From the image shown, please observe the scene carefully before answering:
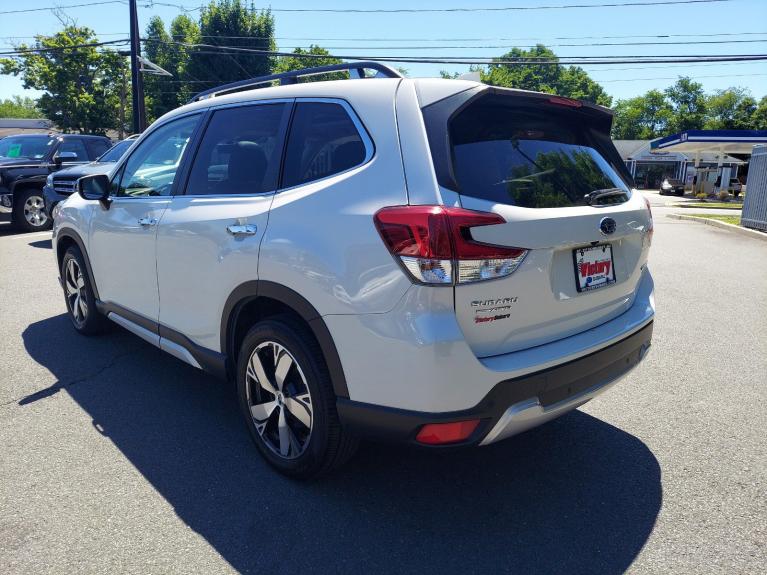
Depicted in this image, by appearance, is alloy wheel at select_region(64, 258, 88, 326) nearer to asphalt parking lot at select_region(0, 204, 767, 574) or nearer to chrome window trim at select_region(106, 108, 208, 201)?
asphalt parking lot at select_region(0, 204, 767, 574)

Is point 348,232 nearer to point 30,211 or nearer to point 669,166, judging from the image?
point 30,211

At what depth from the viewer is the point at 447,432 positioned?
2.28 meters

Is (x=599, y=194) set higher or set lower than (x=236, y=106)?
lower

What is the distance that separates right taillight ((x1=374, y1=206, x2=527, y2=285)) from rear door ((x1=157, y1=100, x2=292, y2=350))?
86 centimetres

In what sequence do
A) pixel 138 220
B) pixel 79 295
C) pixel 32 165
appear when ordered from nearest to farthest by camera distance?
pixel 138 220
pixel 79 295
pixel 32 165

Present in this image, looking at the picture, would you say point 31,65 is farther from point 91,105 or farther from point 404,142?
point 404,142

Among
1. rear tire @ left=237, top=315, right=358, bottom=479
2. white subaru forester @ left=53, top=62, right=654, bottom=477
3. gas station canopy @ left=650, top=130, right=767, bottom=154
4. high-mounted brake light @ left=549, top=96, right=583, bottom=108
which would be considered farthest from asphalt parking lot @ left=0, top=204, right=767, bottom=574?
gas station canopy @ left=650, top=130, right=767, bottom=154

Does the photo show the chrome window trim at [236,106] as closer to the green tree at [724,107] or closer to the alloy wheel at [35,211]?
the alloy wheel at [35,211]

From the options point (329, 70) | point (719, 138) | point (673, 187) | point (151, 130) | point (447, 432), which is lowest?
point (673, 187)

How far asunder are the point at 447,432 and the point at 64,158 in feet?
39.5

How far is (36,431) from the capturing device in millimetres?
3432

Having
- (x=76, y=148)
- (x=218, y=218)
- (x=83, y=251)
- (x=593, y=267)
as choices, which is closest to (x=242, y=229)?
(x=218, y=218)

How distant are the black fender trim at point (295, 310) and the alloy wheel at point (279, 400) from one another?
0.74 ft

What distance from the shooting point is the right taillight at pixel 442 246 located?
7.13ft
